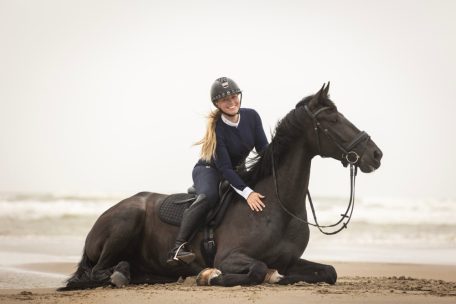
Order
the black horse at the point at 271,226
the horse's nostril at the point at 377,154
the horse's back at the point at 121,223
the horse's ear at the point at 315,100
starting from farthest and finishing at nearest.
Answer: the horse's back at the point at 121,223 → the horse's ear at the point at 315,100 → the black horse at the point at 271,226 → the horse's nostril at the point at 377,154

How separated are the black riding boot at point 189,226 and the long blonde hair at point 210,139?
1.38ft

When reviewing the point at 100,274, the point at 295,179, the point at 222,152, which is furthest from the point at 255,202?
the point at 100,274

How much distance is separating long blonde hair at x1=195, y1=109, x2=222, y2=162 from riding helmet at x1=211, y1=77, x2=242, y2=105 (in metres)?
0.14

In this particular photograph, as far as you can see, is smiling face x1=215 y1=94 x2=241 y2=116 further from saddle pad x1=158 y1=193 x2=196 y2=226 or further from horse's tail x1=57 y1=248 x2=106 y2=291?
horse's tail x1=57 y1=248 x2=106 y2=291

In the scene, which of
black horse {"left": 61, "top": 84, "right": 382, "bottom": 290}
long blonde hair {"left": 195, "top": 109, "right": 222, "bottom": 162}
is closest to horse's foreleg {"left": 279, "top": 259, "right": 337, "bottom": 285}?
black horse {"left": 61, "top": 84, "right": 382, "bottom": 290}

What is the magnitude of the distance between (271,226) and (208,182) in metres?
0.78

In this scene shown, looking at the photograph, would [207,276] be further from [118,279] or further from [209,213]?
[118,279]

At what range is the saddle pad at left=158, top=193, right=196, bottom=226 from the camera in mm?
8203

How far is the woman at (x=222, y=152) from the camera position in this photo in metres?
Result: 7.81

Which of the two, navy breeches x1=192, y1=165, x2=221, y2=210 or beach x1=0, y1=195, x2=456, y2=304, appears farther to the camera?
navy breeches x1=192, y1=165, x2=221, y2=210

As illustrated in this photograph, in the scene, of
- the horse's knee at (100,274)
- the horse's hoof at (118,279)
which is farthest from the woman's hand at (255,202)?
the horse's knee at (100,274)

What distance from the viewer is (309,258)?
14055mm

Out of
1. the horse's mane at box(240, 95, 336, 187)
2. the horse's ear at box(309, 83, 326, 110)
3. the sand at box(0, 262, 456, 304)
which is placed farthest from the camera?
the horse's mane at box(240, 95, 336, 187)

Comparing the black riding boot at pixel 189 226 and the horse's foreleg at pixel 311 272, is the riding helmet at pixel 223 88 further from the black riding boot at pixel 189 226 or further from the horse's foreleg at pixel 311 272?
the horse's foreleg at pixel 311 272
